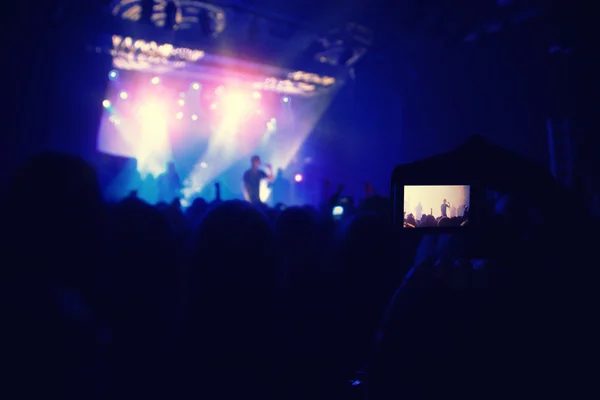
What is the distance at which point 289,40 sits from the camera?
9.55m

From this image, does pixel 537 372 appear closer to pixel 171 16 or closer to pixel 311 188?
pixel 171 16

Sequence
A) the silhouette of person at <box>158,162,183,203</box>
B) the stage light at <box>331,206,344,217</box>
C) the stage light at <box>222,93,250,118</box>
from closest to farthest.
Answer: the stage light at <box>331,206,344,217</box>
the silhouette of person at <box>158,162,183,203</box>
the stage light at <box>222,93,250,118</box>

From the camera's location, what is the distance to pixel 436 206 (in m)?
1.14

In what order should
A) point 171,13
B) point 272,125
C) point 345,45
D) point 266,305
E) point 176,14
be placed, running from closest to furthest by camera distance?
point 266,305, point 171,13, point 176,14, point 345,45, point 272,125

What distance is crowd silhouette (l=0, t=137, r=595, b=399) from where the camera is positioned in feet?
3.33

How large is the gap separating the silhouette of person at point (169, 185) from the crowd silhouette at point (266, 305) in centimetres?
856

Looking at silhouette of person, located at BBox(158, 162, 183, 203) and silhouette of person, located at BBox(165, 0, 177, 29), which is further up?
silhouette of person, located at BBox(165, 0, 177, 29)

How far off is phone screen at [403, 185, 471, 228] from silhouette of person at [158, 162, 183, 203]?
10.5 m

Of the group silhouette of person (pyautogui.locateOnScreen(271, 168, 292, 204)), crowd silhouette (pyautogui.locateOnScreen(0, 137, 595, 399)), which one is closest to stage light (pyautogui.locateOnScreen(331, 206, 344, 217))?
crowd silhouette (pyautogui.locateOnScreen(0, 137, 595, 399))

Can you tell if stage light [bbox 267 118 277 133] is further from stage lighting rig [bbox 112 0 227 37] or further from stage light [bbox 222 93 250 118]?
stage lighting rig [bbox 112 0 227 37]

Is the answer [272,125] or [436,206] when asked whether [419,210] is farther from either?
[272,125]

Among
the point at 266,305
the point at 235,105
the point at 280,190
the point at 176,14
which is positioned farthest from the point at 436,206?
the point at 235,105

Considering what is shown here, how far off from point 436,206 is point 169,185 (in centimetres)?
1067

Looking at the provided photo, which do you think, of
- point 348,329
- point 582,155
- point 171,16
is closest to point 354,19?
point 171,16
